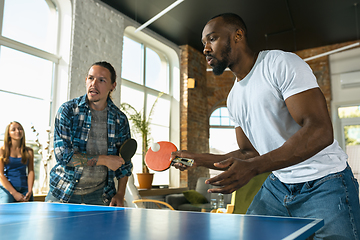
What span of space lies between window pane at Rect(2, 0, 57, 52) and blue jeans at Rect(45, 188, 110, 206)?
324 centimetres

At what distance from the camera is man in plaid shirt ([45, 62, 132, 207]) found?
2074 millimetres

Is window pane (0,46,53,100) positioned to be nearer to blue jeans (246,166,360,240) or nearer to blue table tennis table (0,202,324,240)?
blue table tennis table (0,202,324,240)

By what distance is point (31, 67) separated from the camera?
472cm

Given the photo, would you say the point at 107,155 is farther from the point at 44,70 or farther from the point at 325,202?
the point at 44,70

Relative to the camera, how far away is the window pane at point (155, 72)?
23.5 feet

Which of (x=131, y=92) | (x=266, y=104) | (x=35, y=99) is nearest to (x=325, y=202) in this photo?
(x=266, y=104)

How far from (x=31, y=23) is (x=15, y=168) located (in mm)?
2258

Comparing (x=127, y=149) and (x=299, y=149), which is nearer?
(x=299, y=149)

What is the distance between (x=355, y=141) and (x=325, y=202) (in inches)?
285

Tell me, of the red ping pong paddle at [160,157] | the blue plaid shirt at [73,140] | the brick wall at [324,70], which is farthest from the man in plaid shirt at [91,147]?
the brick wall at [324,70]

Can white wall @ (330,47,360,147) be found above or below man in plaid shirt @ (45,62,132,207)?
above

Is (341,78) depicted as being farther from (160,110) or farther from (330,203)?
(330,203)

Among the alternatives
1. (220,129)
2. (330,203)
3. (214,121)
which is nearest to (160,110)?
(214,121)

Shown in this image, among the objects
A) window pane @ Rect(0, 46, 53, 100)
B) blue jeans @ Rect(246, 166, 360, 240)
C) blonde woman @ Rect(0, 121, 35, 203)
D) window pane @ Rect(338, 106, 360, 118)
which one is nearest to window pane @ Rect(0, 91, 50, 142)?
window pane @ Rect(0, 46, 53, 100)
